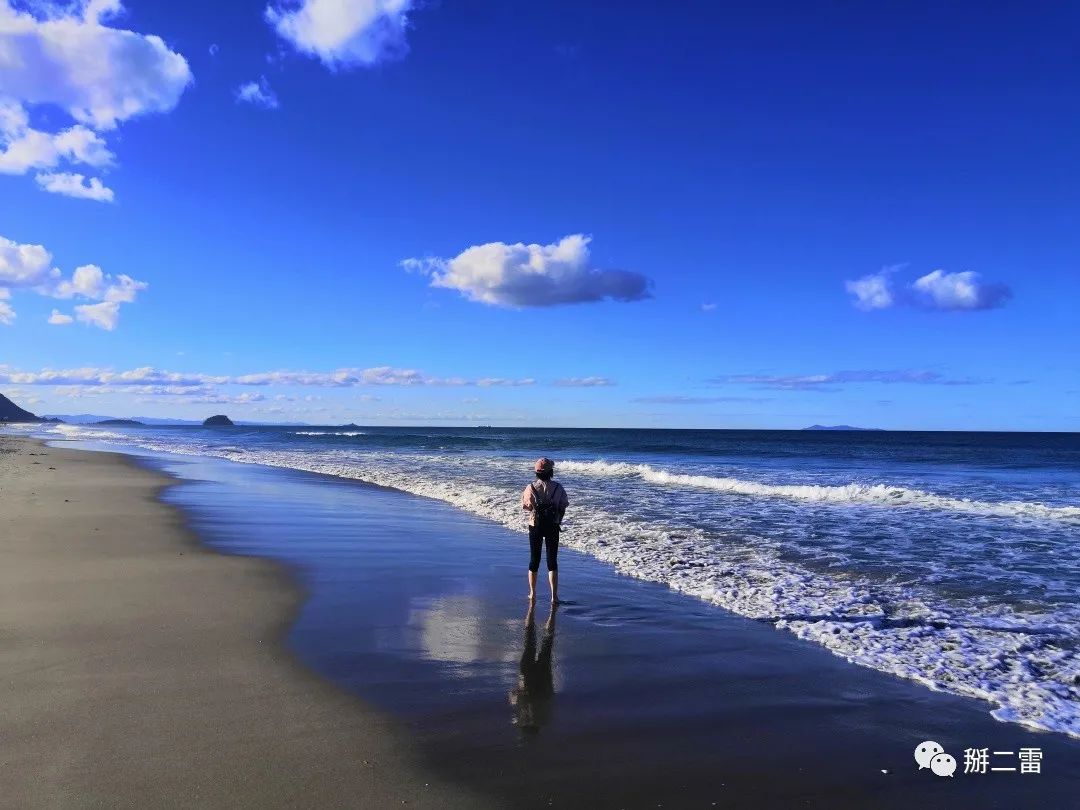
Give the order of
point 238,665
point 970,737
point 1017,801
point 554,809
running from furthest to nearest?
point 238,665, point 970,737, point 1017,801, point 554,809

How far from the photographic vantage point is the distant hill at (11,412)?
168150mm

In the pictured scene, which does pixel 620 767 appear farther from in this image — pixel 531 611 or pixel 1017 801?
pixel 531 611

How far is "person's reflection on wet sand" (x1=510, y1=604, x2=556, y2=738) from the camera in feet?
16.2

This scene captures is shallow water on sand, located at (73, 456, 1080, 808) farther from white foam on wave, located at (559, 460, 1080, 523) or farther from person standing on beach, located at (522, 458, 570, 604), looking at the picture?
white foam on wave, located at (559, 460, 1080, 523)

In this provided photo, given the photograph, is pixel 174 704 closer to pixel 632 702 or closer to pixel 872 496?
pixel 632 702

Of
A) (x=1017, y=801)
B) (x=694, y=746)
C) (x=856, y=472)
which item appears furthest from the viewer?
(x=856, y=472)

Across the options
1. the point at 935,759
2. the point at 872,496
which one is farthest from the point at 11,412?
the point at 935,759

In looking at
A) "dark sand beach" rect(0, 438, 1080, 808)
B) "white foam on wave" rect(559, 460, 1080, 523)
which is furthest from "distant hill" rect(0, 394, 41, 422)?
"dark sand beach" rect(0, 438, 1080, 808)

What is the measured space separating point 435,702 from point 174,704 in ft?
6.28

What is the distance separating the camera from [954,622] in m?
7.95

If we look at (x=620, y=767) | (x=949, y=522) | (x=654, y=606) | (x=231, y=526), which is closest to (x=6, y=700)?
(x=620, y=767)

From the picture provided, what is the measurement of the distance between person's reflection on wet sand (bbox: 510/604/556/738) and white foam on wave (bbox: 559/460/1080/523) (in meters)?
16.7

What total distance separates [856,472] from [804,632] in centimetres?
3019

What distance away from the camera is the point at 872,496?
22406 millimetres
